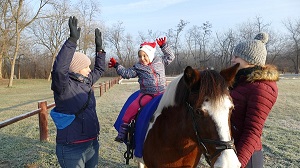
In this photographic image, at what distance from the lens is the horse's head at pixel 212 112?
189cm

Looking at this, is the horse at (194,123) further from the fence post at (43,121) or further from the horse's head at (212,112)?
the fence post at (43,121)

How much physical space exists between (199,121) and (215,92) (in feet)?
0.86

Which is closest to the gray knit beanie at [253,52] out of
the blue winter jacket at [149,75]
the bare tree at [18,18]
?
the blue winter jacket at [149,75]

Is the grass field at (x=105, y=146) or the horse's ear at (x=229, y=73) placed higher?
the horse's ear at (x=229, y=73)

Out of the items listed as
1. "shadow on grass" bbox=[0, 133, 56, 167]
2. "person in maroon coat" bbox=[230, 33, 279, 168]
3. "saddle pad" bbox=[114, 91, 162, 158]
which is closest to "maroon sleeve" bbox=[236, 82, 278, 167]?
"person in maroon coat" bbox=[230, 33, 279, 168]

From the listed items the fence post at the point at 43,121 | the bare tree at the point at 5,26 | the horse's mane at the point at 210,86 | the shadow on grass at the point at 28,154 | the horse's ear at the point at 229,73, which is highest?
the bare tree at the point at 5,26

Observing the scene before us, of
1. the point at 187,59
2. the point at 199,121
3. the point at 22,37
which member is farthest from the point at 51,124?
the point at 187,59

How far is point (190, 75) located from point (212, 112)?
0.35 meters

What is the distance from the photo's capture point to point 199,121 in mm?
2051

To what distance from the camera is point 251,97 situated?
2.25m

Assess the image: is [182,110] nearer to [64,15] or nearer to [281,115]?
[281,115]

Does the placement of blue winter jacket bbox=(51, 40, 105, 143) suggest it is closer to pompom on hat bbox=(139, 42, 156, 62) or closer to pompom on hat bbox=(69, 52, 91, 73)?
pompom on hat bbox=(69, 52, 91, 73)

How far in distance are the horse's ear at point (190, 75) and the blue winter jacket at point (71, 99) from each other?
3.95 ft

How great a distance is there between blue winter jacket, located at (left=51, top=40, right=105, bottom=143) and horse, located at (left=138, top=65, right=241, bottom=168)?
732mm
